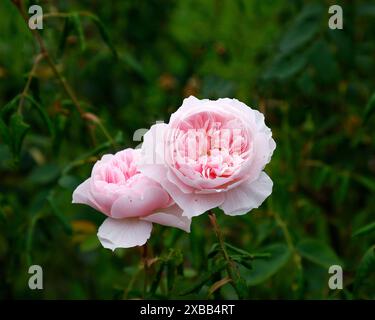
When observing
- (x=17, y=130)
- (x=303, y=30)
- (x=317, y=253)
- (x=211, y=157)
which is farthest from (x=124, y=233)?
(x=303, y=30)

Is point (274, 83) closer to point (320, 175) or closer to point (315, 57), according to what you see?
point (315, 57)

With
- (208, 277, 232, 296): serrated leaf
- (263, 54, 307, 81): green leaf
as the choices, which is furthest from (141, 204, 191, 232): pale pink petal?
(263, 54, 307, 81): green leaf

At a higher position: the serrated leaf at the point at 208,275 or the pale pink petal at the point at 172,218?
the pale pink petal at the point at 172,218

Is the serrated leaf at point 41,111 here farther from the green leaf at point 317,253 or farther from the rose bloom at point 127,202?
the green leaf at point 317,253

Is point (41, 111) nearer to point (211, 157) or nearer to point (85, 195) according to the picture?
point (85, 195)

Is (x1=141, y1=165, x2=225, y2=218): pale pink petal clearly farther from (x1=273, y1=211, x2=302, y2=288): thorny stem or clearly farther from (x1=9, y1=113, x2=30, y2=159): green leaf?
(x1=273, y1=211, x2=302, y2=288): thorny stem

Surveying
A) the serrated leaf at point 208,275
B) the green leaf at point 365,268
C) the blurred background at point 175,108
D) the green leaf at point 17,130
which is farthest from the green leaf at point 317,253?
the green leaf at point 17,130
